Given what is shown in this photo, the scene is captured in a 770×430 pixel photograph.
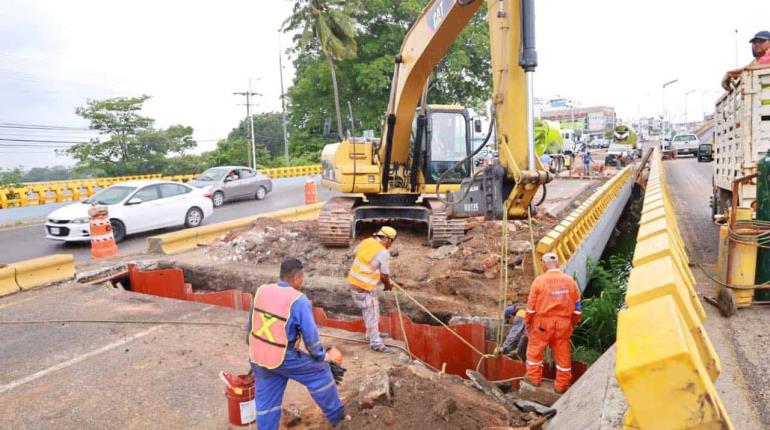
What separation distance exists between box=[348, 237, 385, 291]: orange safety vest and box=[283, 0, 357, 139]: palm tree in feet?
75.5

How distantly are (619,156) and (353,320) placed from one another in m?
31.1

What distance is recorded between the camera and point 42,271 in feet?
27.4

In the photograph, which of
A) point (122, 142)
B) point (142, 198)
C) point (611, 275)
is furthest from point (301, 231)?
point (122, 142)

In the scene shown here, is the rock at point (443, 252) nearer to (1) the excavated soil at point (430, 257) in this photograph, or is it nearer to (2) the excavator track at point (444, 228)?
(1) the excavated soil at point (430, 257)

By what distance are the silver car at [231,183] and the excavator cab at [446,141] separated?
1134 centimetres

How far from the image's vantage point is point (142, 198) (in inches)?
496

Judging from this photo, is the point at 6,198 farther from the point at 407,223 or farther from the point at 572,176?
the point at 572,176

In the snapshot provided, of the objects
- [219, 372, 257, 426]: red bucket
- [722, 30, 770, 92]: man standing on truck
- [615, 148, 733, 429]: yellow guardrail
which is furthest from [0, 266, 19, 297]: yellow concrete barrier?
[722, 30, 770, 92]: man standing on truck

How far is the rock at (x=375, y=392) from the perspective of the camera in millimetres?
4070

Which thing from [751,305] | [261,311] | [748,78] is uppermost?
[748,78]

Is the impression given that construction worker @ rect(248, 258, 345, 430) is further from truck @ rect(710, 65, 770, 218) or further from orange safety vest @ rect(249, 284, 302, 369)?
truck @ rect(710, 65, 770, 218)

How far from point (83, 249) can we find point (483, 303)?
9.54 meters

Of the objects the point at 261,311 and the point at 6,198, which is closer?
the point at 261,311

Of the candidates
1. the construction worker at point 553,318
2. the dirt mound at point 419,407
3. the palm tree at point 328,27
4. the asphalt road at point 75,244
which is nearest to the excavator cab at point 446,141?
the construction worker at point 553,318
